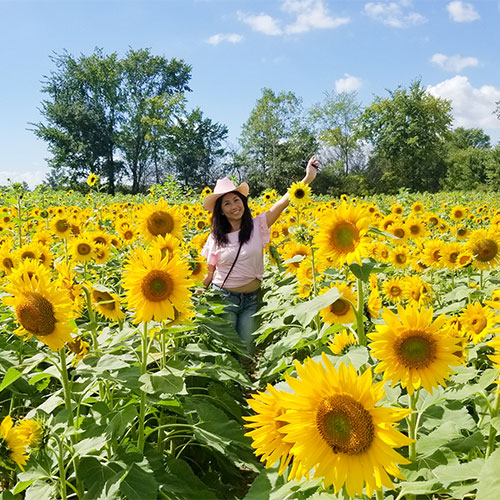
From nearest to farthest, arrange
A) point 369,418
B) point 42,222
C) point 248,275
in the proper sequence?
point 369,418
point 248,275
point 42,222

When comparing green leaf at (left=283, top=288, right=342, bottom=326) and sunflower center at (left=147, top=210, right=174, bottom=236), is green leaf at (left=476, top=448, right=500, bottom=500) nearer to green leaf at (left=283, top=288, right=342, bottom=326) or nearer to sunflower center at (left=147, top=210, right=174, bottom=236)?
green leaf at (left=283, top=288, right=342, bottom=326)

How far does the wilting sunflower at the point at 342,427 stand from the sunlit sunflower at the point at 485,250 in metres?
2.47

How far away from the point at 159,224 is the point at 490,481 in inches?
84.5

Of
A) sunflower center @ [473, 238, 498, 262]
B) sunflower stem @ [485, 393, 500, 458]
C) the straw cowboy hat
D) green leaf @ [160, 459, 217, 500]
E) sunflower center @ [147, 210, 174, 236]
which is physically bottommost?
green leaf @ [160, 459, 217, 500]

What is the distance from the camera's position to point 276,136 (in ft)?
154

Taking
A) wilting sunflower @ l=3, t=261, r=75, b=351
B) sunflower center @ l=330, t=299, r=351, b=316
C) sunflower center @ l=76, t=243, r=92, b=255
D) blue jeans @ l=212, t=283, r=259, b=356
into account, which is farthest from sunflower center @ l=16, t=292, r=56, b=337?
blue jeans @ l=212, t=283, r=259, b=356

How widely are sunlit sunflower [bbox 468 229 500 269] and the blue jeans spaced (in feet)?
7.10

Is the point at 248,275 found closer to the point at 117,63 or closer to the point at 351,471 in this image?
the point at 351,471

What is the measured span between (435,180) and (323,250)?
53.8 meters

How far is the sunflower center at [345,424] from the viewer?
3.51 ft

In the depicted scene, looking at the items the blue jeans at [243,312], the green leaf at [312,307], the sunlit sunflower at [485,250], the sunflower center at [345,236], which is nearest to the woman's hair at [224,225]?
the blue jeans at [243,312]

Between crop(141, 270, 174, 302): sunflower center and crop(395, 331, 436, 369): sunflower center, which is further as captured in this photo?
crop(141, 270, 174, 302): sunflower center

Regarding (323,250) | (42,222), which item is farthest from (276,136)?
(323,250)

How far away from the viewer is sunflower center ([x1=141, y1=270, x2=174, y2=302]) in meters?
2.01
